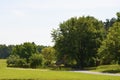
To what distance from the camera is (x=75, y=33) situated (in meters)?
91.5

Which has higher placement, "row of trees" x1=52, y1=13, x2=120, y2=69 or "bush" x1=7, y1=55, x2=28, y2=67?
"row of trees" x1=52, y1=13, x2=120, y2=69

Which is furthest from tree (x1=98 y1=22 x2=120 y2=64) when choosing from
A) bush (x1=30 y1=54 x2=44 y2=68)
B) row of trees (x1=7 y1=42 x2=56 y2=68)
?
row of trees (x1=7 y1=42 x2=56 y2=68)

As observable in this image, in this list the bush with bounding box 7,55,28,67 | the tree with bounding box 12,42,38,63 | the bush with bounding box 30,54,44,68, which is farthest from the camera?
the tree with bounding box 12,42,38,63

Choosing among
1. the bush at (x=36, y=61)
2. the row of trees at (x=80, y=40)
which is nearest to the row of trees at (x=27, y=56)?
the bush at (x=36, y=61)

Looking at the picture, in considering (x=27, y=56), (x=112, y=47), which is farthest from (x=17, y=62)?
(x=112, y=47)

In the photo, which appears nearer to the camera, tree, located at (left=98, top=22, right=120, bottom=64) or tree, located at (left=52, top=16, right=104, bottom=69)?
tree, located at (left=98, top=22, right=120, bottom=64)

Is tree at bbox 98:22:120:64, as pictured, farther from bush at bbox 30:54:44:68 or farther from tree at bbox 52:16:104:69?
bush at bbox 30:54:44:68

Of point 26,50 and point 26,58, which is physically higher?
point 26,50

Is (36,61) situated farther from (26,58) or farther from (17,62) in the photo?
(26,58)

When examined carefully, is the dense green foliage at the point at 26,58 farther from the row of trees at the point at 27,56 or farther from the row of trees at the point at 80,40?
the row of trees at the point at 80,40

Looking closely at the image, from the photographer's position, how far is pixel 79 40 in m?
91.2

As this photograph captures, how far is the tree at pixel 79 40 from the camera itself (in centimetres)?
9075

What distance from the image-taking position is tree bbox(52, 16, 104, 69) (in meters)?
90.8

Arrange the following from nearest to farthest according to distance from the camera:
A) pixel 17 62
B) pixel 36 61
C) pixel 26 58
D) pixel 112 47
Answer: pixel 112 47 < pixel 36 61 < pixel 17 62 < pixel 26 58
